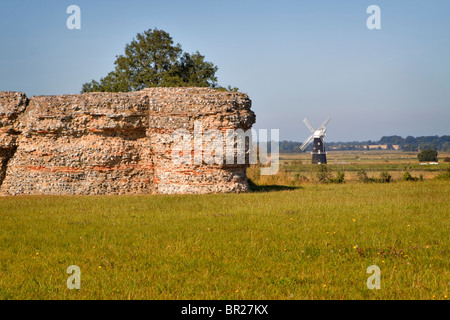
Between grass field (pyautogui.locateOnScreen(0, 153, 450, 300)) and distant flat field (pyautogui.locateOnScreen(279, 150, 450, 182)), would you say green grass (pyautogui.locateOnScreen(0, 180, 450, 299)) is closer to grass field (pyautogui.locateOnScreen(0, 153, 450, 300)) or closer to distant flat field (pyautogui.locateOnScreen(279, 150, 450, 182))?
grass field (pyautogui.locateOnScreen(0, 153, 450, 300))

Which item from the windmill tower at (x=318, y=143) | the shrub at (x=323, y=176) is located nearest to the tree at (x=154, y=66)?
the shrub at (x=323, y=176)


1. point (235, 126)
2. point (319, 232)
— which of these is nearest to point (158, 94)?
point (235, 126)

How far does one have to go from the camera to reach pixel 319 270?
24.6ft

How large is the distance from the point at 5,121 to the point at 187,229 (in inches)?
487

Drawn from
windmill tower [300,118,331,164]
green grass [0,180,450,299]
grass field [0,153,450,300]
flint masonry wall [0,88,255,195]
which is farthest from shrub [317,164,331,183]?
windmill tower [300,118,331,164]

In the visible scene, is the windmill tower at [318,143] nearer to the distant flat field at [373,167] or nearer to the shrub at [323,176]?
the distant flat field at [373,167]

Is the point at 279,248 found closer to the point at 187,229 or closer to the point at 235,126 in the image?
the point at 187,229

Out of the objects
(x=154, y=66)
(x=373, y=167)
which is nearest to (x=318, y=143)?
(x=373, y=167)

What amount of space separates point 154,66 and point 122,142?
19.0m

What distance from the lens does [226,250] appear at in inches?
348

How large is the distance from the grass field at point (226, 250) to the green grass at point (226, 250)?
2 cm

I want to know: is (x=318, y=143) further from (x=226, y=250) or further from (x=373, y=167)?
(x=226, y=250)

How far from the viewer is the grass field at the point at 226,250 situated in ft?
21.9

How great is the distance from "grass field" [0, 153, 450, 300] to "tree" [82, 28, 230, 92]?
2191cm
